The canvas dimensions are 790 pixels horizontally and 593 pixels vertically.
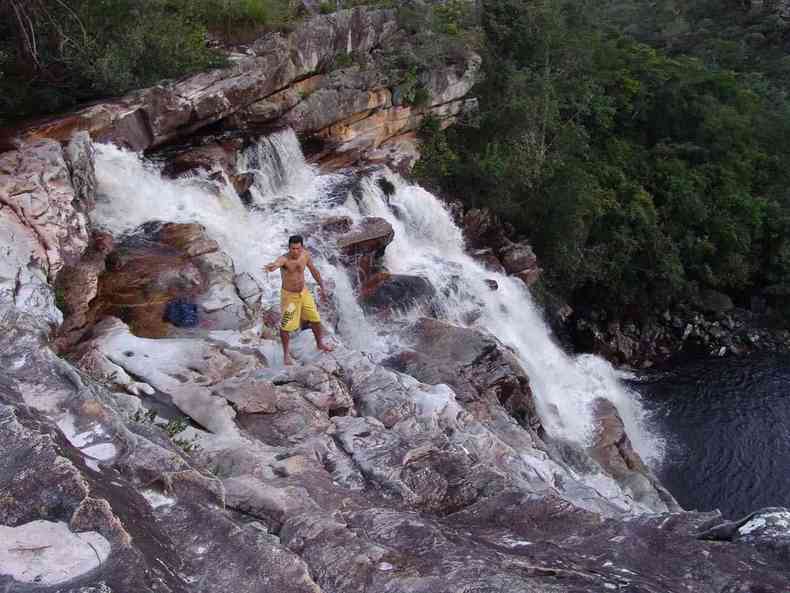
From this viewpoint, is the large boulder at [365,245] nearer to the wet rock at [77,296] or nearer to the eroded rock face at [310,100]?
the eroded rock face at [310,100]

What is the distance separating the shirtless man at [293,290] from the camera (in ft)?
22.3

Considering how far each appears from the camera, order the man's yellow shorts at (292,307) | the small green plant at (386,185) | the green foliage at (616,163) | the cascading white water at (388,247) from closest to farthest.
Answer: the man's yellow shorts at (292,307) → the cascading white water at (388,247) → the small green plant at (386,185) → the green foliage at (616,163)

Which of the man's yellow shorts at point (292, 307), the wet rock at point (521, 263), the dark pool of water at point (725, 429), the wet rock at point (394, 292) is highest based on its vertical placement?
the man's yellow shorts at point (292, 307)

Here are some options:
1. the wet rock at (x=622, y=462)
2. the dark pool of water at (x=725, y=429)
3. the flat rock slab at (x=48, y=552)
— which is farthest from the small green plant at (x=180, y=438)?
the dark pool of water at (x=725, y=429)

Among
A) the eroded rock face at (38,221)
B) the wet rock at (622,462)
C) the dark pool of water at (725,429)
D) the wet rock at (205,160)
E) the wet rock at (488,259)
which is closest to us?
the eroded rock face at (38,221)

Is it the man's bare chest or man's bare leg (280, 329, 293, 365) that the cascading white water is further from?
the man's bare chest

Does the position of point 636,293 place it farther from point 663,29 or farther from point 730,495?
point 663,29

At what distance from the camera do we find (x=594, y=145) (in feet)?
63.7

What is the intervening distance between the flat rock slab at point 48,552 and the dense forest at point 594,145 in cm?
997

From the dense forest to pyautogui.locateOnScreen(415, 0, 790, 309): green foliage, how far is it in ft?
0.13

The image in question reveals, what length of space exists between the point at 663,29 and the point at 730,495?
22.6 meters

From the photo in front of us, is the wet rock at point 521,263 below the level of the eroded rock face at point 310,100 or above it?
below

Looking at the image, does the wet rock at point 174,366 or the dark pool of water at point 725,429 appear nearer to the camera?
the wet rock at point 174,366

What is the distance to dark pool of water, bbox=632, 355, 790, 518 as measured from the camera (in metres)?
12.0
